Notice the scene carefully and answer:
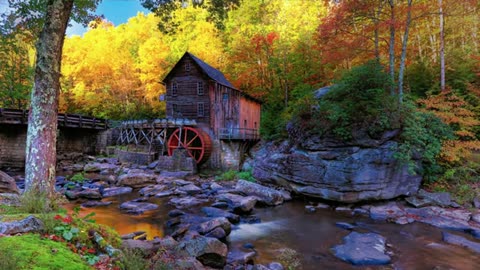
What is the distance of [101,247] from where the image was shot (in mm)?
3375

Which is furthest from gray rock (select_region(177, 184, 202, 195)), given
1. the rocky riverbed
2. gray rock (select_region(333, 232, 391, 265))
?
gray rock (select_region(333, 232, 391, 265))

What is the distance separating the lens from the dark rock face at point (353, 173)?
9.90 meters

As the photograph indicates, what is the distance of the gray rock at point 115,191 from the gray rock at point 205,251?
311 inches

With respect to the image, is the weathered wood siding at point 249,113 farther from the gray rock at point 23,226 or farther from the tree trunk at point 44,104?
the gray rock at point 23,226

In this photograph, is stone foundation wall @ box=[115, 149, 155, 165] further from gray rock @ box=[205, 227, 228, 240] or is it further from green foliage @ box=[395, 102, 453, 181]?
green foliage @ box=[395, 102, 453, 181]

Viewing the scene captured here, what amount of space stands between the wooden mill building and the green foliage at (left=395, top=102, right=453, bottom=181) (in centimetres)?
1065

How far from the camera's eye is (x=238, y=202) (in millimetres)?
9867

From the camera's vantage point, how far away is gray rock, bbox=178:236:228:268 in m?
5.11

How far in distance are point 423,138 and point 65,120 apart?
24.3 m

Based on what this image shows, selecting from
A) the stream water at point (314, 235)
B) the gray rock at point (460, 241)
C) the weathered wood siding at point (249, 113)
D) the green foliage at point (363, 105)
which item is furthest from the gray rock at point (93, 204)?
the weathered wood siding at point (249, 113)

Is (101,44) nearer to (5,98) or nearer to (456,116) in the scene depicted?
(5,98)

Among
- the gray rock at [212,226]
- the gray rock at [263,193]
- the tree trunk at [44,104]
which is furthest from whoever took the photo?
the gray rock at [263,193]

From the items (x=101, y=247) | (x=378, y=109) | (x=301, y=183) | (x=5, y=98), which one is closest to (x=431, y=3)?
(x=378, y=109)

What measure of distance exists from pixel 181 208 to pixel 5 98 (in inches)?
885
